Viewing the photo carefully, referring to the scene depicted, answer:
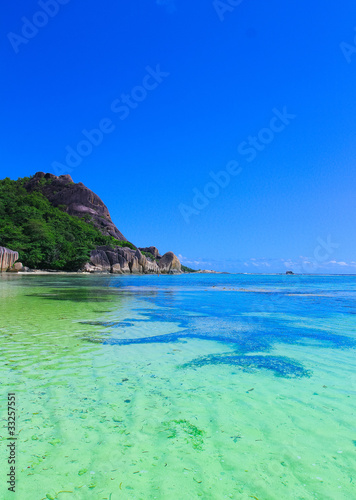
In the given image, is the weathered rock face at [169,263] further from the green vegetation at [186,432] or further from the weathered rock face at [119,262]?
the green vegetation at [186,432]

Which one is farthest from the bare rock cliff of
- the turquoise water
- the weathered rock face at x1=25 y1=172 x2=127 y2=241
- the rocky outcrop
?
the weathered rock face at x1=25 y1=172 x2=127 y2=241

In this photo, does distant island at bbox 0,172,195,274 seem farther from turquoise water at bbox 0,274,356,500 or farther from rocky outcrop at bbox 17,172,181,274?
turquoise water at bbox 0,274,356,500

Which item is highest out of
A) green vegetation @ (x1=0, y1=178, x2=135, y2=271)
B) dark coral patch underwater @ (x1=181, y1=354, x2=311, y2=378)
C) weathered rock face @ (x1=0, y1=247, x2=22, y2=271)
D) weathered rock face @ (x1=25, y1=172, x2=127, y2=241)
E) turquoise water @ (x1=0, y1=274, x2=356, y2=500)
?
weathered rock face @ (x1=25, y1=172, x2=127, y2=241)

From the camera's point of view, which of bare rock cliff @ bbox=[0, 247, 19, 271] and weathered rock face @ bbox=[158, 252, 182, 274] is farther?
weathered rock face @ bbox=[158, 252, 182, 274]

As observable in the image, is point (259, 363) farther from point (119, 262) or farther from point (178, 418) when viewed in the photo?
point (119, 262)

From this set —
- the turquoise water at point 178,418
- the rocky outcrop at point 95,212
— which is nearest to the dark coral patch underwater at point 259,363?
the turquoise water at point 178,418

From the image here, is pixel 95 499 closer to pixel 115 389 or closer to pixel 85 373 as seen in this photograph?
pixel 115 389

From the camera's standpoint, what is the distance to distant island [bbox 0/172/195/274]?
214 feet

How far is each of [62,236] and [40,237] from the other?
356 inches

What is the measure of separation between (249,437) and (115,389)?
6.50 ft

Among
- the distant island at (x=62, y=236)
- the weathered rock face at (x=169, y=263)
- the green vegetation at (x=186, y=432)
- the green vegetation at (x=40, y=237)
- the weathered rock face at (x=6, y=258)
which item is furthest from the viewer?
the weathered rock face at (x=169, y=263)

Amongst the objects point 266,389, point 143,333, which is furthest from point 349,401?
point 143,333

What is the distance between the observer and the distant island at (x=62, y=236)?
6512cm

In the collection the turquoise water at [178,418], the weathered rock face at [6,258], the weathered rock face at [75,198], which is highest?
the weathered rock face at [75,198]
